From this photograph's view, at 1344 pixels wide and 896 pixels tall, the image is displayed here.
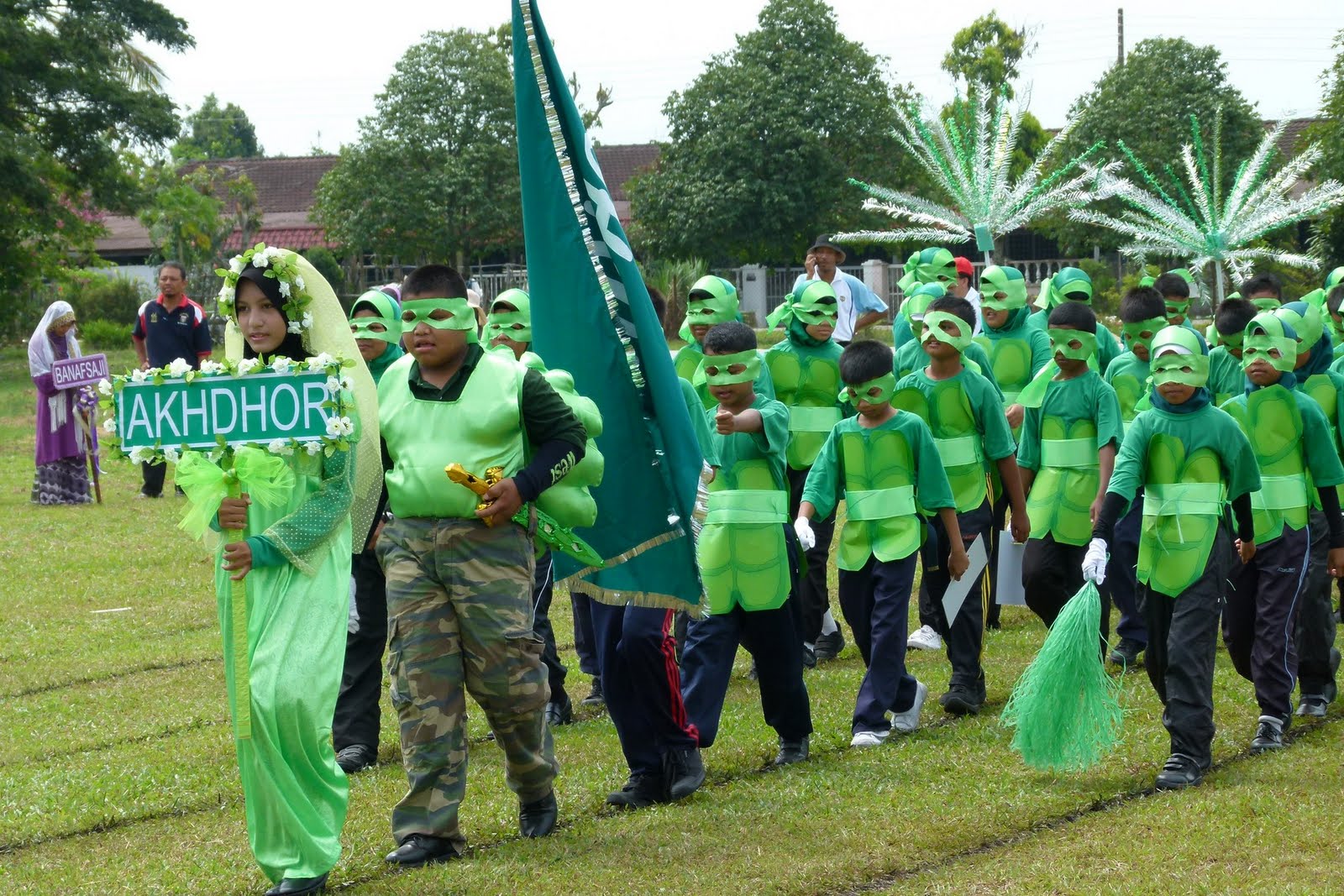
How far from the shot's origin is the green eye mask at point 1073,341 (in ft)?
30.6

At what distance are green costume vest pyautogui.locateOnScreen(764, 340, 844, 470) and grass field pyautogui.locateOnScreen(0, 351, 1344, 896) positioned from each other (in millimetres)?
1259

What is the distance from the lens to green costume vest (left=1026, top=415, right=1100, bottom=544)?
9.16 metres

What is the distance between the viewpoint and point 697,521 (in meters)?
6.55

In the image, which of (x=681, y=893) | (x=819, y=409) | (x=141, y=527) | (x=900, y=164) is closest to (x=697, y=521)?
(x=681, y=893)

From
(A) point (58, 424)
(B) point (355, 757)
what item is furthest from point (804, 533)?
(A) point (58, 424)

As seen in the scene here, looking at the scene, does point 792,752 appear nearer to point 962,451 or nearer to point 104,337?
point 962,451

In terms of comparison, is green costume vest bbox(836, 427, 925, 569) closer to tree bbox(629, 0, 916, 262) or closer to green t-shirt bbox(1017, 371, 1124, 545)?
green t-shirt bbox(1017, 371, 1124, 545)

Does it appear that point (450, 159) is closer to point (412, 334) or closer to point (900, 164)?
point (900, 164)

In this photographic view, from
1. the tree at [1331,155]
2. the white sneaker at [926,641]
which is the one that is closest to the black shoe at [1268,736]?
the white sneaker at [926,641]

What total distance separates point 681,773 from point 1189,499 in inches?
95.6

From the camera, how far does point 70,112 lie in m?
33.6

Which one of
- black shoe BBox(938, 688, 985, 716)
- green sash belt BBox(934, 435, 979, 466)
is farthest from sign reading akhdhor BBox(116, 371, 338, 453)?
Result: green sash belt BBox(934, 435, 979, 466)

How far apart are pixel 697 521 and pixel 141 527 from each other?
34.5ft

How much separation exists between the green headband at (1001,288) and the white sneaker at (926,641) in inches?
79.3
